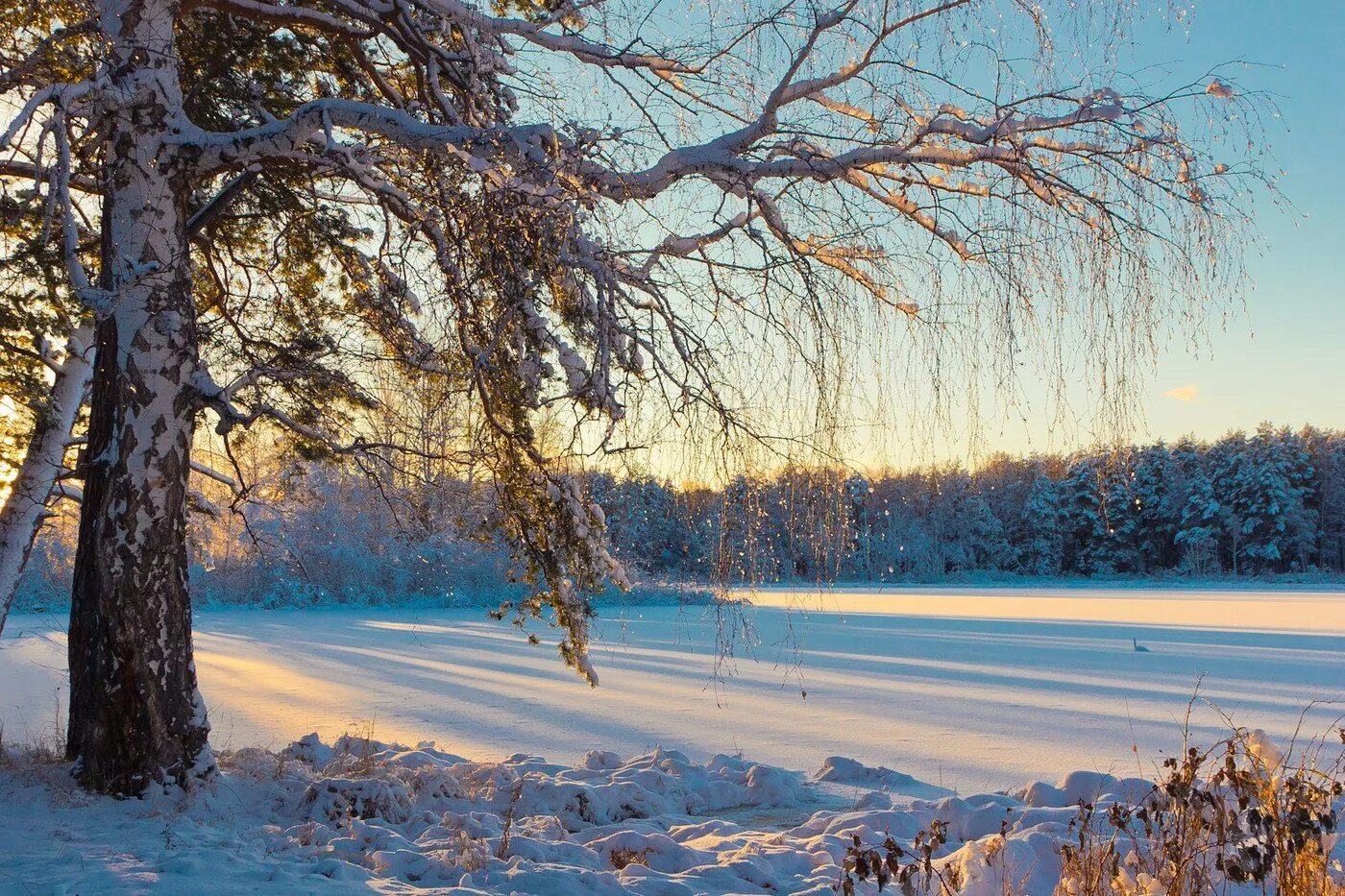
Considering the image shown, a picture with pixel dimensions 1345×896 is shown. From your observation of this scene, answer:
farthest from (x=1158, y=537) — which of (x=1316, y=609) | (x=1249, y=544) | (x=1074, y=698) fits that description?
(x=1074, y=698)

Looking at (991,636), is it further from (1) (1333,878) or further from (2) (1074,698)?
(1) (1333,878)

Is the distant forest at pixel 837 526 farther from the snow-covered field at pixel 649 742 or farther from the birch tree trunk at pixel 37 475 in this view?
the birch tree trunk at pixel 37 475

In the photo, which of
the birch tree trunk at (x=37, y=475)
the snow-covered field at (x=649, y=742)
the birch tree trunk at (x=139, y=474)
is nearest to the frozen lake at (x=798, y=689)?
the snow-covered field at (x=649, y=742)

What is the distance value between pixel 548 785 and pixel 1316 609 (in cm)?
2236

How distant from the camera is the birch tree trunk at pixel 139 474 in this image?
4.16 meters

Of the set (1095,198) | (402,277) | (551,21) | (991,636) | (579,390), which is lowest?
(991,636)

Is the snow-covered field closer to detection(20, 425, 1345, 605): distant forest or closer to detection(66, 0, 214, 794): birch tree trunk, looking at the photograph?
detection(66, 0, 214, 794): birch tree trunk

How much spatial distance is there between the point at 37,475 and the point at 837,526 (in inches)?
202

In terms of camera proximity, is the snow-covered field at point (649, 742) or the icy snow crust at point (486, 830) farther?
the snow-covered field at point (649, 742)

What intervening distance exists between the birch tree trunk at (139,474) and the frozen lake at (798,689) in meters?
1.78

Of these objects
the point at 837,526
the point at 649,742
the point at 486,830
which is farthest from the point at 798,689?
the point at 837,526

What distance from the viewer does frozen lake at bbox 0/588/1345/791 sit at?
7.36 meters

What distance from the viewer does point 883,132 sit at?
12.6ft

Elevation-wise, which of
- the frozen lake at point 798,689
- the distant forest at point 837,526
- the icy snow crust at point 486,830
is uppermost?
the distant forest at point 837,526
